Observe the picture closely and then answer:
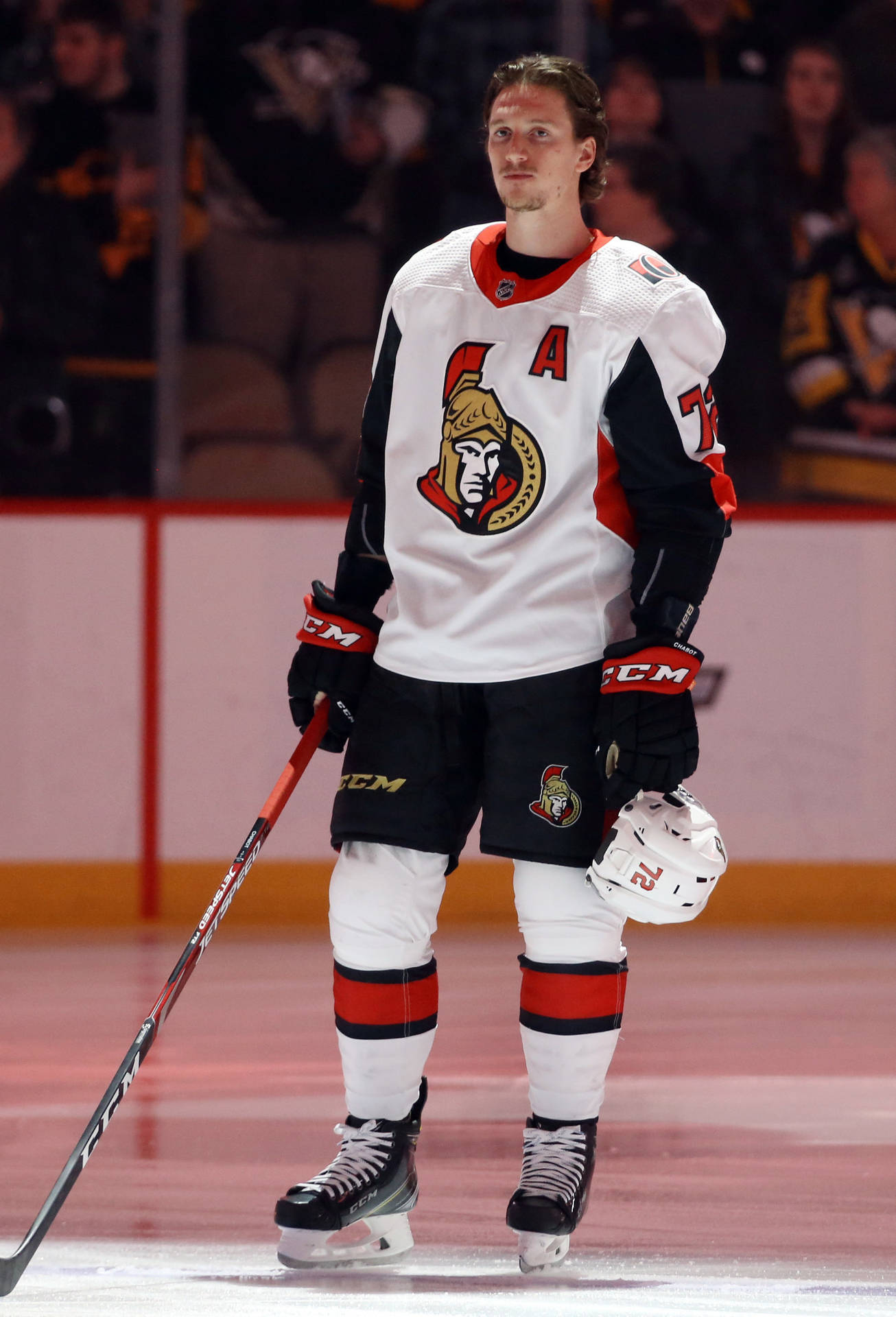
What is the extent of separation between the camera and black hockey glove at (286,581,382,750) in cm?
240

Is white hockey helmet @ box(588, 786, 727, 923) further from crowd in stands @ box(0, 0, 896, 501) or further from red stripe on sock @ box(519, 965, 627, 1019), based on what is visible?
crowd in stands @ box(0, 0, 896, 501)

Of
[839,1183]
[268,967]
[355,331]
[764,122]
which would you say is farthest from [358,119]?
[839,1183]

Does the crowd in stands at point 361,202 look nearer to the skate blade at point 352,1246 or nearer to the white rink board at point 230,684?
the white rink board at point 230,684

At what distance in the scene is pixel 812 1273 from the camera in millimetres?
2176

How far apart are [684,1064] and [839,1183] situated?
80cm

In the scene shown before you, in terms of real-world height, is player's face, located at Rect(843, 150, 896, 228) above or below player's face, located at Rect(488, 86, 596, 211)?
below

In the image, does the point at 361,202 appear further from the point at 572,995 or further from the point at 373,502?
the point at 572,995

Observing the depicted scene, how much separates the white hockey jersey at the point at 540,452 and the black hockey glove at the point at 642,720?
83 millimetres

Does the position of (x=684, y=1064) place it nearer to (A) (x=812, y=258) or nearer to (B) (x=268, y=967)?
(B) (x=268, y=967)

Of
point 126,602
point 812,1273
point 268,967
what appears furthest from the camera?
point 126,602

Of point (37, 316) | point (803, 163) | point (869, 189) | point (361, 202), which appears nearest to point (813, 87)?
point (803, 163)

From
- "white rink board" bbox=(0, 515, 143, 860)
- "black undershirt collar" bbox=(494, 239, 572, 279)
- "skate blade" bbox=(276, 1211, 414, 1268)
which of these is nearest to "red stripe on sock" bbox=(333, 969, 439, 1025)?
"skate blade" bbox=(276, 1211, 414, 1268)

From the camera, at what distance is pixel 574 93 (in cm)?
230

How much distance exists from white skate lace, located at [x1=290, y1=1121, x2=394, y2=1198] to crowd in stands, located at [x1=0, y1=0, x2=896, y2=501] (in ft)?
11.2
